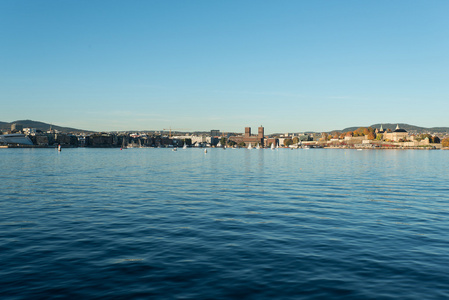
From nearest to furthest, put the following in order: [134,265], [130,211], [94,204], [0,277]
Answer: [0,277], [134,265], [130,211], [94,204]

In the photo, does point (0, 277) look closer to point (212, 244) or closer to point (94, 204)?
point (212, 244)

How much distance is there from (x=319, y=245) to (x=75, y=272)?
10.1m

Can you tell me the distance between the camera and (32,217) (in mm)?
22172

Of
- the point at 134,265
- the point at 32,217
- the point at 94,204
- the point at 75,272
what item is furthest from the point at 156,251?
the point at 94,204

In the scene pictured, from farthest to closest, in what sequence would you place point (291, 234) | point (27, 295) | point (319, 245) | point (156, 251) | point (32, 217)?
point (32, 217) → point (291, 234) → point (319, 245) → point (156, 251) → point (27, 295)

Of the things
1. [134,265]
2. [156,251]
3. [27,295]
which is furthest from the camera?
[156,251]

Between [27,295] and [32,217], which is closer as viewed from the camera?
[27,295]

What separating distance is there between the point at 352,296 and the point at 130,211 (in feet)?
57.2

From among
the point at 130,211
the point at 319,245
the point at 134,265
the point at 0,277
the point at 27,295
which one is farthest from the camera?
the point at 130,211

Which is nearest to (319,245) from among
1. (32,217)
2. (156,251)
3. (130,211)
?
(156,251)

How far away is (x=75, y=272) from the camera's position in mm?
12281

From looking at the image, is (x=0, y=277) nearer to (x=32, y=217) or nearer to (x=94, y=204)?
(x=32, y=217)

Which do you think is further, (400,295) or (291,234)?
(291,234)

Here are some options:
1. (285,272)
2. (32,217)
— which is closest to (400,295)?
(285,272)
